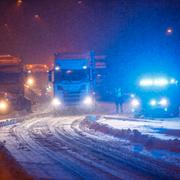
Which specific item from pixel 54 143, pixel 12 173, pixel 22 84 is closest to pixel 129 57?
pixel 22 84

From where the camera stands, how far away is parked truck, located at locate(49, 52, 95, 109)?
32031 millimetres

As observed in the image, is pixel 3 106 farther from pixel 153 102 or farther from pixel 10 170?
pixel 10 170

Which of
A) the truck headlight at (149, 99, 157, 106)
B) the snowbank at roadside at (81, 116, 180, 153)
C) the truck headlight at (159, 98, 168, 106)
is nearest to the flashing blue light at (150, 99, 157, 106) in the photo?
the truck headlight at (149, 99, 157, 106)

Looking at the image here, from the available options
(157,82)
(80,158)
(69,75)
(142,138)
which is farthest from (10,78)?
(80,158)

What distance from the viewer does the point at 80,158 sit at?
13.3m

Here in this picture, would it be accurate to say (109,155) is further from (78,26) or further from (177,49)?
(78,26)

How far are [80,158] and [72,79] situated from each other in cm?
1911

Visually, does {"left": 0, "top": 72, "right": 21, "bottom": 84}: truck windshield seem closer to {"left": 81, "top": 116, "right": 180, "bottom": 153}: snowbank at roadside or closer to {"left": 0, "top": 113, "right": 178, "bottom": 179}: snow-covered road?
{"left": 81, "top": 116, "right": 180, "bottom": 153}: snowbank at roadside

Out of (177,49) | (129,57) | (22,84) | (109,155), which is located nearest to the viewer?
(109,155)

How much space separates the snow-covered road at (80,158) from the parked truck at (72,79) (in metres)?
11.9

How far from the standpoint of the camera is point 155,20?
60406 millimetres

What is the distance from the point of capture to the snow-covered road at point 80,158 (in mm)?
10844

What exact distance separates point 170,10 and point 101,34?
33.3 feet

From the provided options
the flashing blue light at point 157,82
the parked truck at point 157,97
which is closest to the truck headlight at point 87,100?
the parked truck at point 157,97
